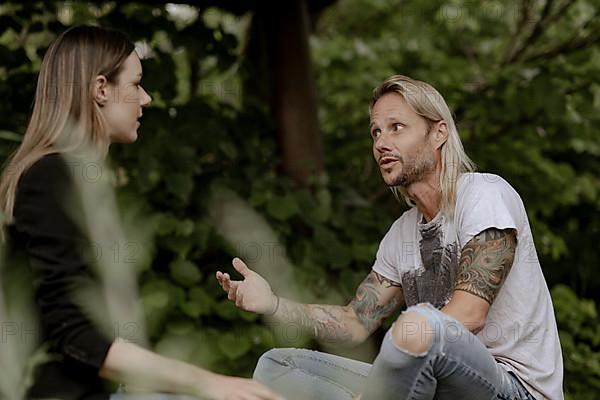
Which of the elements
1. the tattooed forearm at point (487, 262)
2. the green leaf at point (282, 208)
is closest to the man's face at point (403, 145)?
the tattooed forearm at point (487, 262)

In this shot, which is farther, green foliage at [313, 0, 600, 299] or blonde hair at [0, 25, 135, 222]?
green foliage at [313, 0, 600, 299]

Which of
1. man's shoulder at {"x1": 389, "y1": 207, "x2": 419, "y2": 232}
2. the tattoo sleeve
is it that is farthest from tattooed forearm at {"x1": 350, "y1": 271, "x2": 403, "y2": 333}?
man's shoulder at {"x1": 389, "y1": 207, "x2": 419, "y2": 232}

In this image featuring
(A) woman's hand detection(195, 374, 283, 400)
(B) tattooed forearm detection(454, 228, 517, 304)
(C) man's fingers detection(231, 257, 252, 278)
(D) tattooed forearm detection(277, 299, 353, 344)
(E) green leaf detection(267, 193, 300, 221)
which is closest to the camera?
(A) woman's hand detection(195, 374, 283, 400)

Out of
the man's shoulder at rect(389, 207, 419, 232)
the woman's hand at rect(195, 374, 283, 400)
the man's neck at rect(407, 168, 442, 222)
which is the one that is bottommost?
the woman's hand at rect(195, 374, 283, 400)

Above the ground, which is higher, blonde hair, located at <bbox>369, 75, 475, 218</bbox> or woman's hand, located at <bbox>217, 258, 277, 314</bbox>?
blonde hair, located at <bbox>369, 75, 475, 218</bbox>

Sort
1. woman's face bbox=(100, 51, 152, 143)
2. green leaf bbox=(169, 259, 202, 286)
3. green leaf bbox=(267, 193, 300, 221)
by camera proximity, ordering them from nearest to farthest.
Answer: woman's face bbox=(100, 51, 152, 143)
green leaf bbox=(169, 259, 202, 286)
green leaf bbox=(267, 193, 300, 221)

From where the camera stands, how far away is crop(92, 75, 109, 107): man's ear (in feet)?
6.99

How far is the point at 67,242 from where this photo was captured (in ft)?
6.20

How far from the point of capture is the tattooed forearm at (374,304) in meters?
2.78

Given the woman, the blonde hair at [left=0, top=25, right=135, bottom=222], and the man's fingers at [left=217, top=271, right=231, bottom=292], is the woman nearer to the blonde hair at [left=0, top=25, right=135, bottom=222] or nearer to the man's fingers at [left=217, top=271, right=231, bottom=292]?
the blonde hair at [left=0, top=25, right=135, bottom=222]

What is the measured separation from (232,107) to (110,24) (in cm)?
79

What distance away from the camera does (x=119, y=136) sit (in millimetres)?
2238

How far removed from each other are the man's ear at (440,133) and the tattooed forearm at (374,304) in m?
0.44

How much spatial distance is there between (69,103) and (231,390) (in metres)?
0.73
